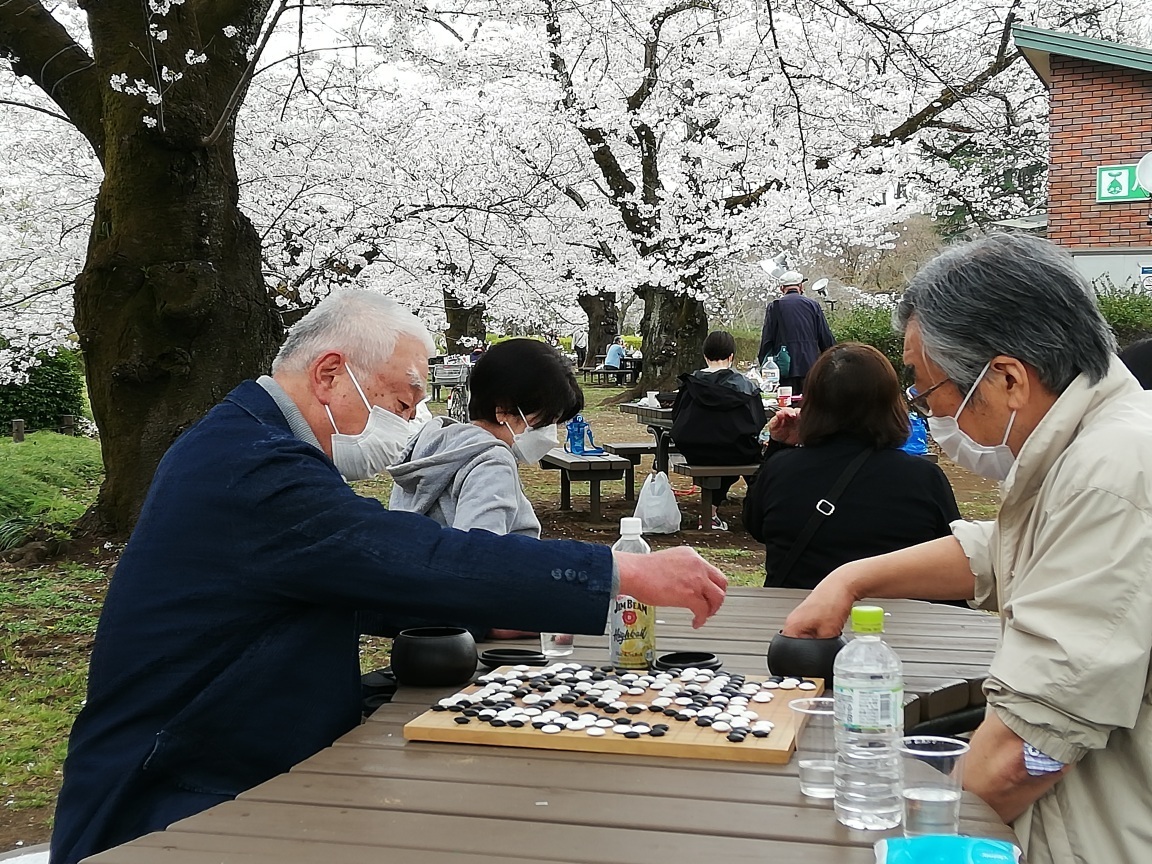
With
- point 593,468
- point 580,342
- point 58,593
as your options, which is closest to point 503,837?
point 58,593

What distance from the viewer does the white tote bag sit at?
8719 mm

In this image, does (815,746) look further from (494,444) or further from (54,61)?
(54,61)

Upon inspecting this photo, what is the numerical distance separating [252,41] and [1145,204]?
47.5ft

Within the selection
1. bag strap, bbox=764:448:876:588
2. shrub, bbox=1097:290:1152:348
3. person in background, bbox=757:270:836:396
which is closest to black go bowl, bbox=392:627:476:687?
bag strap, bbox=764:448:876:588

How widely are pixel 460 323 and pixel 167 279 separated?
21.1m

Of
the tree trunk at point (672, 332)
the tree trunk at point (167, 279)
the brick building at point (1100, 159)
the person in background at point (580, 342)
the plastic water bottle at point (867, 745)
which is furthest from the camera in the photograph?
the person in background at point (580, 342)

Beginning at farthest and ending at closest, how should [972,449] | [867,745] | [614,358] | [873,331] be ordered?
[614,358] → [873,331] → [972,449] → [867,745]

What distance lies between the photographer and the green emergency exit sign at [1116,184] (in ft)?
56.4

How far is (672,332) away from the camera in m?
19.3

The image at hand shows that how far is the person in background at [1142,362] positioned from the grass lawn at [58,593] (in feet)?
12.1

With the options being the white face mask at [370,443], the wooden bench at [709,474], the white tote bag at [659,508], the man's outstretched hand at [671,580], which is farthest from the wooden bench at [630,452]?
the man's outstretched hand at [671,580]

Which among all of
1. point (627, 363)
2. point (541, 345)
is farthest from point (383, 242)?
point (627, 363)

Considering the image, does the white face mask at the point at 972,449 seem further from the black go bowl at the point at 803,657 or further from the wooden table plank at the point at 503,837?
the wooden table plank at the point at 503,837

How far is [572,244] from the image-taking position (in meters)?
22.8
